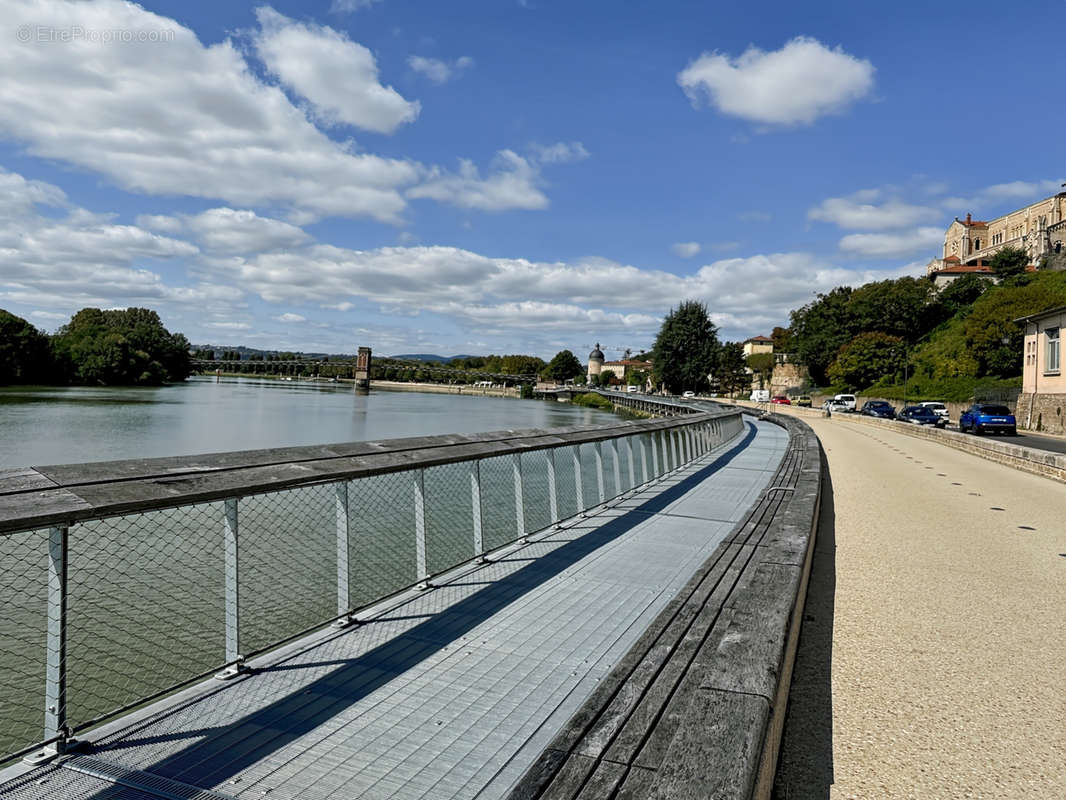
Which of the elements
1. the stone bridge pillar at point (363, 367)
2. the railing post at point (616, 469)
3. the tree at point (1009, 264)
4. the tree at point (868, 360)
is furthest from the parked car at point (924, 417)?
the stone bridge pillar at point (363, 367)

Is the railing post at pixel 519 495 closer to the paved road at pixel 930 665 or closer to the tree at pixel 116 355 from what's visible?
the paved road at pixel 930 665

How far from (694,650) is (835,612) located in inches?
98.8

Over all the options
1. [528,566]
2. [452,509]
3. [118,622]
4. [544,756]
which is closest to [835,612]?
[528,566]

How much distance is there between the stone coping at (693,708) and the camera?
2.16m

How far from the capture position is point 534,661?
145 inches

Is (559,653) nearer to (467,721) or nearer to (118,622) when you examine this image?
(467,721)

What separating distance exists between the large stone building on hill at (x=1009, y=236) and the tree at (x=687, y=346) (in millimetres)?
54777

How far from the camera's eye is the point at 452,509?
12664 mm

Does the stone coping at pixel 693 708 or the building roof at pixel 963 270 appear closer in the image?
the stone coping at pixel 693 708

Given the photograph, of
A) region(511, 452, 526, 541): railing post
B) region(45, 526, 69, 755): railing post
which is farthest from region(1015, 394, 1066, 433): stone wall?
region(45, 526, 69, 755): railing post

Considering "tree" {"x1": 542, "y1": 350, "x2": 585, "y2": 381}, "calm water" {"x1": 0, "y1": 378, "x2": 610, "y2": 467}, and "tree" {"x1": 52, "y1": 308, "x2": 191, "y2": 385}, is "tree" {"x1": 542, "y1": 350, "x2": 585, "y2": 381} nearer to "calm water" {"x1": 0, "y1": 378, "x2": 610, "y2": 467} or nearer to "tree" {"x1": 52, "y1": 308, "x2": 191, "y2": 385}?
"tree" {"x1": 52, "y1": 308, "x2": 191, "y2": 385}

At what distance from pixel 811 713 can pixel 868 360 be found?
80.4m

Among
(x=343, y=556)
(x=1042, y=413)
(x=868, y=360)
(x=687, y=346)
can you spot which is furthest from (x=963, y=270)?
(x=343, y=556)

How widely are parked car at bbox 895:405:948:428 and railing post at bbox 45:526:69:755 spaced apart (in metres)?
43.8
